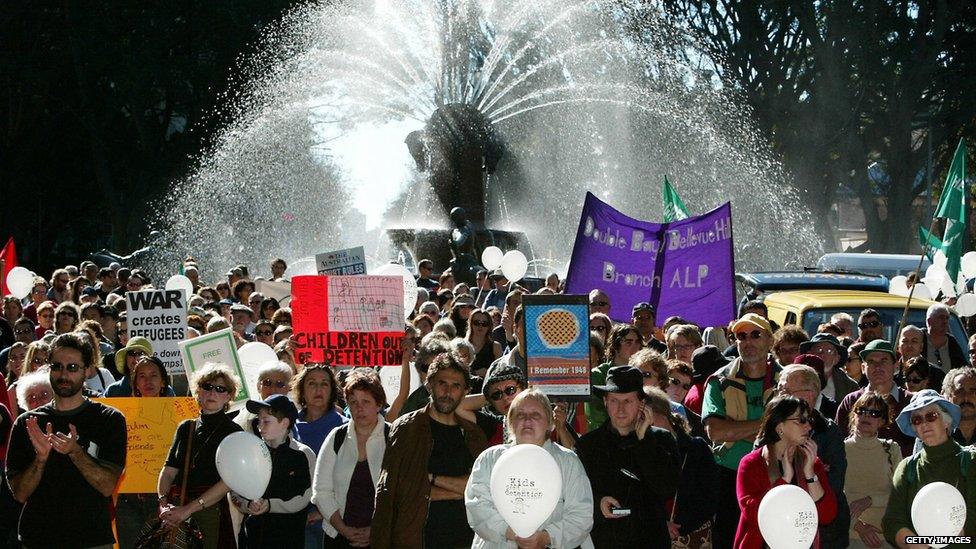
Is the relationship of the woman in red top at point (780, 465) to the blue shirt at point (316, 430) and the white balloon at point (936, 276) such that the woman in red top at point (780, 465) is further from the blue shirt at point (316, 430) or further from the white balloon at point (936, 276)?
the white balloon at point (936, 276)

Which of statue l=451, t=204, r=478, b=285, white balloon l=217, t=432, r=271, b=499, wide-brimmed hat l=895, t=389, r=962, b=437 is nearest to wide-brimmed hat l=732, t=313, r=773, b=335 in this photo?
wide-brimmed hat l=895, t=389, r=962, b=437

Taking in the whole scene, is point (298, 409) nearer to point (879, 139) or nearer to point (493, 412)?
point (493, 412)

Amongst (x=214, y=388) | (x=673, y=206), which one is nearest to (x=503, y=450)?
(x=214, y=388)

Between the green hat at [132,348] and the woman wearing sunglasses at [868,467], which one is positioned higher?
the green hat at [132,348]

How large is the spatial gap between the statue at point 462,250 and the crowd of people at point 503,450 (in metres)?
11.4

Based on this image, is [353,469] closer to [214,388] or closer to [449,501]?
[449,501]

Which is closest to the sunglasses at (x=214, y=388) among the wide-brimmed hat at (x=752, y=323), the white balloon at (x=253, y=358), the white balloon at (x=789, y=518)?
the white balloon at (x=253, y=358)

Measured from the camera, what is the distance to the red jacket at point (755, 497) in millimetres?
6188

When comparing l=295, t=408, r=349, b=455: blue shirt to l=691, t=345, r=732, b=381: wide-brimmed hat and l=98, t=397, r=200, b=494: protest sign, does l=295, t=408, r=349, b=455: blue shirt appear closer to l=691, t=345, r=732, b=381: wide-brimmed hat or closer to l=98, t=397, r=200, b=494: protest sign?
l=98, t=397, r=200, b=494: protest sign

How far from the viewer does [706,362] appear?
8.77m

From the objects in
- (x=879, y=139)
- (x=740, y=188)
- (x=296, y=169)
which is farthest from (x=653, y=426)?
(x=296, y=169)

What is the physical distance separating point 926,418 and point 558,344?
6.34 feet

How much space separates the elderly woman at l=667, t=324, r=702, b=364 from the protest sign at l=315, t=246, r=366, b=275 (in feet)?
16.9

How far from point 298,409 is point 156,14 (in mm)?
34129
